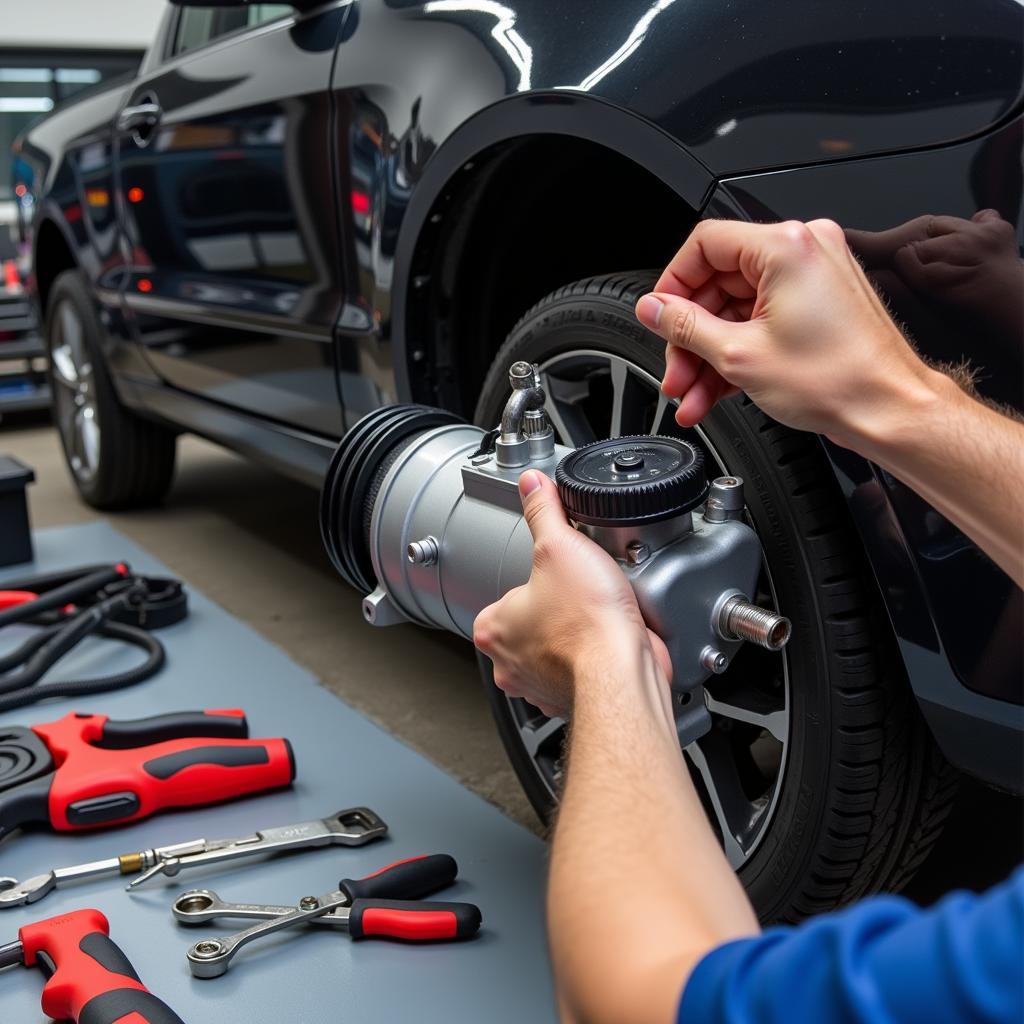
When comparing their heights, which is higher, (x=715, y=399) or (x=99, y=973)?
(x=715, y=399)

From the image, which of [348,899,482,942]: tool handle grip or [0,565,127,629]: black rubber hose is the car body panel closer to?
[348,899,482,942]: tool handle grip

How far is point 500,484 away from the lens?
1.23m

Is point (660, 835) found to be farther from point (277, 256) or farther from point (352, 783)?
point (277, 256)

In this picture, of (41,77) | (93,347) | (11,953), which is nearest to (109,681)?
(11,953)

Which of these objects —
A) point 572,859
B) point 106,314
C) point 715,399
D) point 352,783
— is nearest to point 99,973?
point 352,783

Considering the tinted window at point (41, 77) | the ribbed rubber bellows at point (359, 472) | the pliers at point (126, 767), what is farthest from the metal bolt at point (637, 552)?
the tinted window at point (41, 77)

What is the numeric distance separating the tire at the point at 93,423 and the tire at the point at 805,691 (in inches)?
82.9

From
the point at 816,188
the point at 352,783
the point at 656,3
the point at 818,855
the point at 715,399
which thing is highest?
the point at 656,3

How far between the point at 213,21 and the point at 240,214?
815 millimetres

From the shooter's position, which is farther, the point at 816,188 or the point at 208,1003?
the point at 208,1003

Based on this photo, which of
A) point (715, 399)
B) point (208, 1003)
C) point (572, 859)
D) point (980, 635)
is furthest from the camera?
point (208, 1003)

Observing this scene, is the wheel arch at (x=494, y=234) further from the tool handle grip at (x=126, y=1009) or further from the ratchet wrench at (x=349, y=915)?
the tool handle grip at (x=126, y=1009)

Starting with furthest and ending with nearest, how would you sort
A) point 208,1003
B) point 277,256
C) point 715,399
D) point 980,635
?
1. point 277,256
2. point 208,1003
3. point 715,399
4. point 980,635

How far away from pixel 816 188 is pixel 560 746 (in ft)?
2.39
